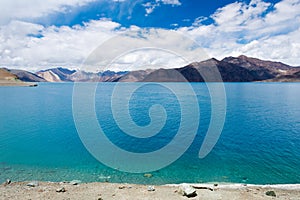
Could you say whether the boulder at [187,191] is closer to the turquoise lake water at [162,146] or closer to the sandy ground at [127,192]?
the sandy ground at [127,192]

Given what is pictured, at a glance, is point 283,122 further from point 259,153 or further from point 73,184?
point 73,184

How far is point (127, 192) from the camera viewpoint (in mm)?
15656

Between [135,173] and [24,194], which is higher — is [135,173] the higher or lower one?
the lower one

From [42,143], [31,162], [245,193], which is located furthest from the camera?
[42,143]

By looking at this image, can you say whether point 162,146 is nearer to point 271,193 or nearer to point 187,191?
point 187,191

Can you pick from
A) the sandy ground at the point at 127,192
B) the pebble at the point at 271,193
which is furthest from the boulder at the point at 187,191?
the pebble at the point at 271,193

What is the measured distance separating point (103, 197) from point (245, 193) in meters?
10.2

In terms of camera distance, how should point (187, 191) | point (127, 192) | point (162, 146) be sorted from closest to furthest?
1. point (187, 191)
2. point (127, 192)
3. point (162, 146)

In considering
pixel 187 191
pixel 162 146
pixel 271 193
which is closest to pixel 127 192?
pixel 187 191

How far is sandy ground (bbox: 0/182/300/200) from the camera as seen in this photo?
14562mm

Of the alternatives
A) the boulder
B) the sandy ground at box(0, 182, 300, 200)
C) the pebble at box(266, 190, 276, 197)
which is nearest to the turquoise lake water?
the sandy ground at box(0, 182, 300, 200)

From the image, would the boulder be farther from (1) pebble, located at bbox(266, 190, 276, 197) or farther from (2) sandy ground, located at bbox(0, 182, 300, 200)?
(1) pebble, located at bbox(266, 190, 276, 197)

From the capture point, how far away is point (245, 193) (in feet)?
51.2

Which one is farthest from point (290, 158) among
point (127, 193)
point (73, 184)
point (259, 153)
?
point (73, 184)
